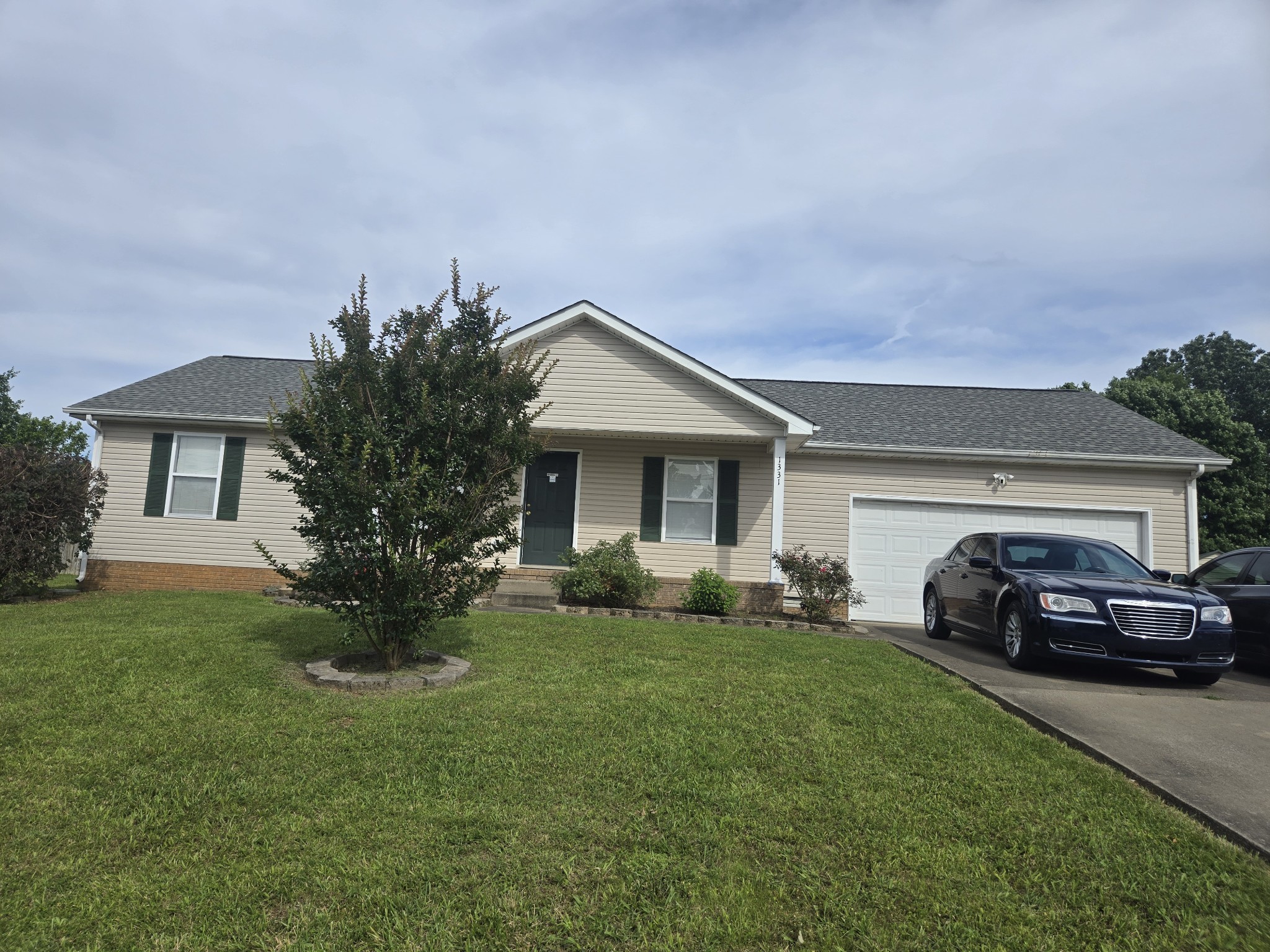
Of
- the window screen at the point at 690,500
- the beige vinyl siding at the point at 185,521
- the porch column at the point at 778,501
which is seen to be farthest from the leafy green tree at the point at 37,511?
the porch column at the point at 778,501

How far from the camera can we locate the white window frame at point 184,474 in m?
13.1

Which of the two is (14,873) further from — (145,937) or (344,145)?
(344,145)

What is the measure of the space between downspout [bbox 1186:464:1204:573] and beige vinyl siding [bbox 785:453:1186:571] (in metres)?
0.06

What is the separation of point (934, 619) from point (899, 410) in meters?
6.13

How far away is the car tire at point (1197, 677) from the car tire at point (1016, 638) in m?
1.29

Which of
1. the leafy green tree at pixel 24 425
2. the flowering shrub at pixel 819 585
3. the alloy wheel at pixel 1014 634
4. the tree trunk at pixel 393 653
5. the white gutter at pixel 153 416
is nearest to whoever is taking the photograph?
the tree trunk at pixel 393 653

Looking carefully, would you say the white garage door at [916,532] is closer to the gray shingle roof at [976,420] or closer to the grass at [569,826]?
the gray shingle roof at [976,420]

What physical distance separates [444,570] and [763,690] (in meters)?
2.90

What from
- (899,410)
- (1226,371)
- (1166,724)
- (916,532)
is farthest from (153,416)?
(1226,371)

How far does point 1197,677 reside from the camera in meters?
7.33

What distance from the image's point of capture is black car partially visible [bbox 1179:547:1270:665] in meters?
8.10

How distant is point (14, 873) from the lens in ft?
9.26

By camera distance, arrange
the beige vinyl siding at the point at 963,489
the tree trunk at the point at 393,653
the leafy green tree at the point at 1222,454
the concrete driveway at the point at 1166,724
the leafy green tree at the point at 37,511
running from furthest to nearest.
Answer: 1. the leafy green tree at the point at 1222,454
2. the beige vinyl siding at the point at 963,489
3. the leafy green tree at the point at 37,511
4. the tree trunk at the point at 393,653
5. the concrete driveway at the point at 1166,724

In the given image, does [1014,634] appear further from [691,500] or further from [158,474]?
[158,474]
